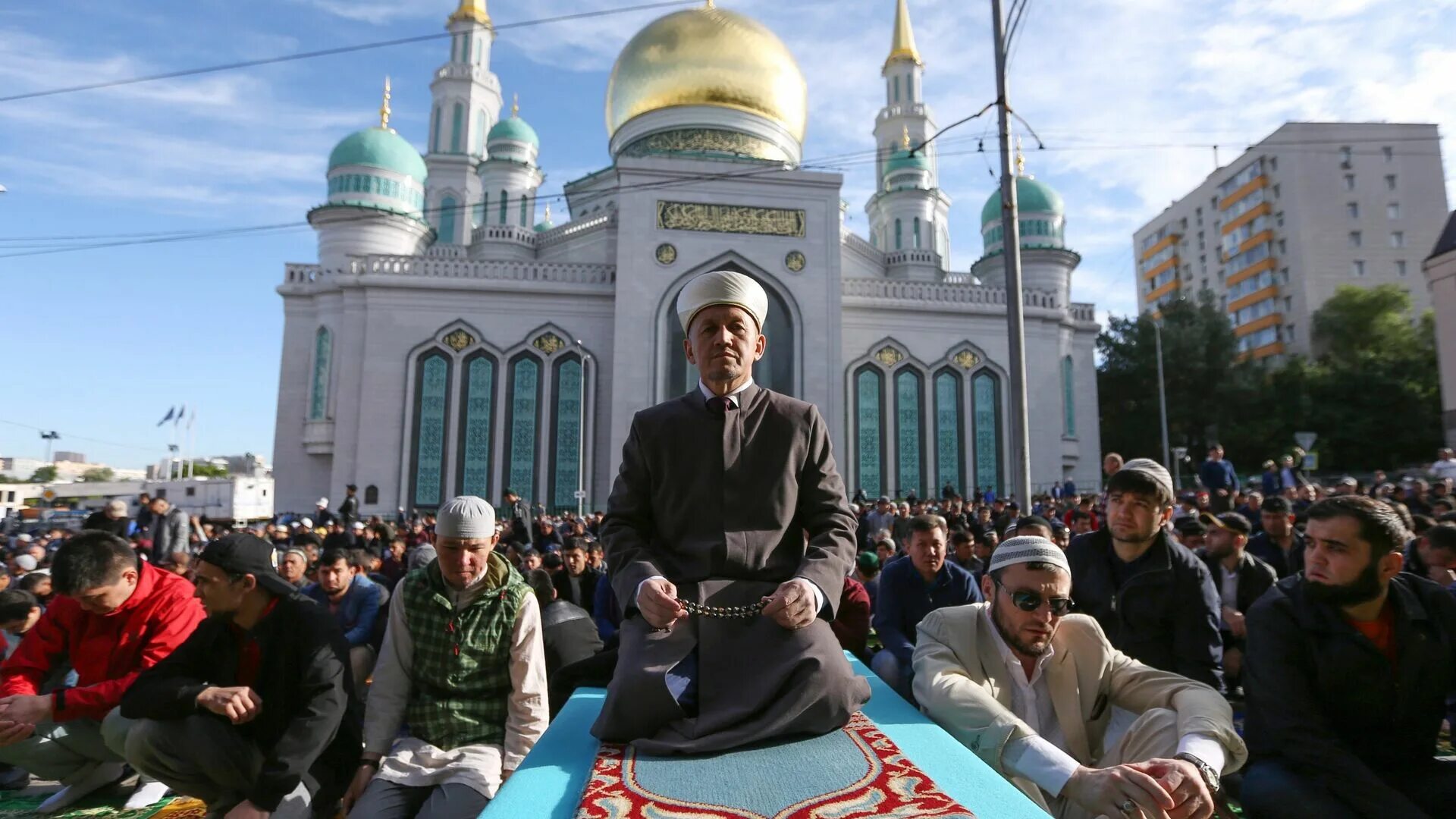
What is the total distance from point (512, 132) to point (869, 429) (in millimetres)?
11582

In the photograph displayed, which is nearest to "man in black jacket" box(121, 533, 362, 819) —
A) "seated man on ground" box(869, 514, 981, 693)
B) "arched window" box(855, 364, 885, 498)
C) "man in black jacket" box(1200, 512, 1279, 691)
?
"seated man on ground" box(869, 514, 981, 693)

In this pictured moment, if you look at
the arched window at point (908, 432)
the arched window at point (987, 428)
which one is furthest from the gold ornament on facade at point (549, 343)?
the arched window at point (987, 428)

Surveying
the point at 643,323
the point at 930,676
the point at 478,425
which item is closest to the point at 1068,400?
the point at 643,323

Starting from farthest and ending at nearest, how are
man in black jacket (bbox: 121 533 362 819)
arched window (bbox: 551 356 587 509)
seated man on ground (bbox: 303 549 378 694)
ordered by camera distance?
arched window (bbox: 551 356 587 509)
seated man on ground (bbox: 303 549 378 694)
man in black jacket (bbox: 121 533 362 819)

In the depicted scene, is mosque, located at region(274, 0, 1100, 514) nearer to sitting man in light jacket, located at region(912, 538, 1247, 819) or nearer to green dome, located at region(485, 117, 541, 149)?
green dome, located at region(485, 117, 541, 149)

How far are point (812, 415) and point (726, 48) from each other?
19456mm

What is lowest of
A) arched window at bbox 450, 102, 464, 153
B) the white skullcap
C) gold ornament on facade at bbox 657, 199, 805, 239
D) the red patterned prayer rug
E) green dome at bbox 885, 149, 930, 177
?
the red patterned prayer rug

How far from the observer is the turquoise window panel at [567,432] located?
16750mm

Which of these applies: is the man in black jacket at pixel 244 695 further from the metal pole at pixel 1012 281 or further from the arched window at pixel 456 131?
the arched window at pixel 456 131

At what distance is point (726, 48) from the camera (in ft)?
64.5

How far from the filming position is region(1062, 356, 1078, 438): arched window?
747 inches

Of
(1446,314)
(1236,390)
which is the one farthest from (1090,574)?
(1236,390)

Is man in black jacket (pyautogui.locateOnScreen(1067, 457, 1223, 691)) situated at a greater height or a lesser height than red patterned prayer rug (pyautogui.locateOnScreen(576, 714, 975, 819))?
greater

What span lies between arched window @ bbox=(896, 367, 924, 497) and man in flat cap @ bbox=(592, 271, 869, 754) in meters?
15.7
